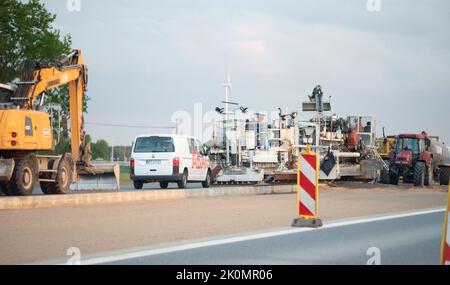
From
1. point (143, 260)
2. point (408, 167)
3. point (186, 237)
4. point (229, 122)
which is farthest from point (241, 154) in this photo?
point (143, 260)

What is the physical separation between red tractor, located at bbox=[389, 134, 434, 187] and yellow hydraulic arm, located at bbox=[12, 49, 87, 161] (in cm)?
1560

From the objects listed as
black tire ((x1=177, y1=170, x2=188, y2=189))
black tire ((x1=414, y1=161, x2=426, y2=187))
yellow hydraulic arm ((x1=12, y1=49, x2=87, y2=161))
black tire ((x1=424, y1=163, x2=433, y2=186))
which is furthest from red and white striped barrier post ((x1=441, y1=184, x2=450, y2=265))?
black tire ((x1=424, y1=163, x2=433, y2=186))

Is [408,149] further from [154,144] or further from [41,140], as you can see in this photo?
[41,140]

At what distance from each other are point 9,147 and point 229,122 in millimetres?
12009

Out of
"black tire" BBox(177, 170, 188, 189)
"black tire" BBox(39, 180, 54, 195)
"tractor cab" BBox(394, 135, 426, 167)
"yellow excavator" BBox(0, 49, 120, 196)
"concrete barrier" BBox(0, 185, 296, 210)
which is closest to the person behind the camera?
"concrete barrier" BBox(0, 185, 296, 210)

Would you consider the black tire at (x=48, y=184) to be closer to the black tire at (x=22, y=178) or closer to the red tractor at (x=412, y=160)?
the black tire at (x=22, y=178)

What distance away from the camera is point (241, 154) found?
32.0 m

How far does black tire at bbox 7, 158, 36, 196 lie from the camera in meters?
21.9

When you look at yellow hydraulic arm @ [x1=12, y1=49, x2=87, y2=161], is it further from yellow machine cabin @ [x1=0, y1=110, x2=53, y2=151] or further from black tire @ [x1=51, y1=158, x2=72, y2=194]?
black tire @ [x1=51, y1=158, x2=72, y2=194]

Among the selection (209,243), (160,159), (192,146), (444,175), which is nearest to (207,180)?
(192,146)

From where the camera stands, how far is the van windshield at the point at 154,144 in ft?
95.1

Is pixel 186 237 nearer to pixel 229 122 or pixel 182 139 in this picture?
pixel 182 139

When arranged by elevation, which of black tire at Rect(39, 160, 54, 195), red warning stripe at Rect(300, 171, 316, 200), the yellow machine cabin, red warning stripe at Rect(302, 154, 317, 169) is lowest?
black tire at Rect(39, 160, 54, 195)

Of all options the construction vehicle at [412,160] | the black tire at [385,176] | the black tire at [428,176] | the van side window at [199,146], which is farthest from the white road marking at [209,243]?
the black tire at [385,176]
